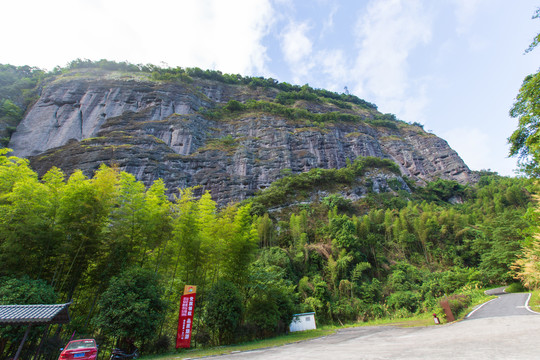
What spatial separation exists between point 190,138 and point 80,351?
89.6ft

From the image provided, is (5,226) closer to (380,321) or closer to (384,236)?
(380,321)

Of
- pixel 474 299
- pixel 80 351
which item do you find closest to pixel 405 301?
pixel 474 299

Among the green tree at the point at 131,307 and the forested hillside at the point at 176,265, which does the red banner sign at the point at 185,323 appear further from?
the green tree at the point at 131,307

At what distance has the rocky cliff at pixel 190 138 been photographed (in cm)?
2605

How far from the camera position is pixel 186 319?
24.3 ft

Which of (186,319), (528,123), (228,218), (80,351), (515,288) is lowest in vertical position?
(80,351)

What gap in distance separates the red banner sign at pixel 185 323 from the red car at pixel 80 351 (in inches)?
95.7

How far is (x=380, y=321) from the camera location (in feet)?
42.5

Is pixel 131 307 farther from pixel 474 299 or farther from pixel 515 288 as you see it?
pixel 515 288

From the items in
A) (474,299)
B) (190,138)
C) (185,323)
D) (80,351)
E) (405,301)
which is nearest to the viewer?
(80,351)

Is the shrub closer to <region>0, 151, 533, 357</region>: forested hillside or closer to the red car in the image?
<region>0, 151, 533, 357</region>: forested hillside

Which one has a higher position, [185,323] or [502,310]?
[185,323]

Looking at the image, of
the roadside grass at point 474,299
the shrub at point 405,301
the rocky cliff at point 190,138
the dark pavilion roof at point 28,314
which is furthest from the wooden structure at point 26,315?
the rocky cliff at point 190,138

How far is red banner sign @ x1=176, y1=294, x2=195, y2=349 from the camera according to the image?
7.20 meters
